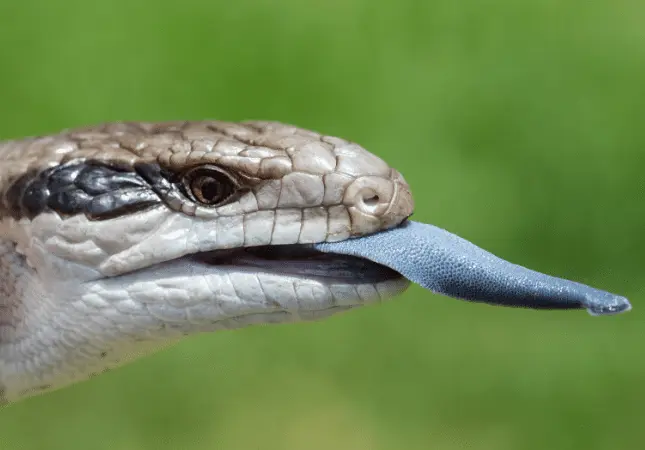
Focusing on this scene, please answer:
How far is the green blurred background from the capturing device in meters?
2.83

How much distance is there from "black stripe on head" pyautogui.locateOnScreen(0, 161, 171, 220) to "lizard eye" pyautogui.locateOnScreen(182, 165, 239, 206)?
0.08 ft

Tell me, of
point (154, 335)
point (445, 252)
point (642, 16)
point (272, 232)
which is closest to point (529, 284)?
point (445, 252)

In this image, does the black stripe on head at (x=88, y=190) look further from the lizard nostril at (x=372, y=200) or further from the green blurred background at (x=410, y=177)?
the green blurred background at (x=410, y=177)

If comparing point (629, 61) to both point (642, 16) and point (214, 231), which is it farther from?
point (214, 231)

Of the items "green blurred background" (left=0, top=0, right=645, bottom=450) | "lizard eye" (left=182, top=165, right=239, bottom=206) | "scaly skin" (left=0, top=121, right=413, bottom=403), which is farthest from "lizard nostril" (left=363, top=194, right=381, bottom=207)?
"green blurred background" (left=0, top=0, right=645, bottom=450)

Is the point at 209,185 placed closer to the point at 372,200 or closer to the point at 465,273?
the point at 372,200

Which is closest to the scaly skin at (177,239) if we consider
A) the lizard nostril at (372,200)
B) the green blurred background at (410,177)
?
the lizard nostril at (372,200)

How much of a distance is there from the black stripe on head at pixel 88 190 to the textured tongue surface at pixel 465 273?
0.23m

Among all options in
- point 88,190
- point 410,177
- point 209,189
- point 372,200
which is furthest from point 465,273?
point 410,177

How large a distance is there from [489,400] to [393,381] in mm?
279

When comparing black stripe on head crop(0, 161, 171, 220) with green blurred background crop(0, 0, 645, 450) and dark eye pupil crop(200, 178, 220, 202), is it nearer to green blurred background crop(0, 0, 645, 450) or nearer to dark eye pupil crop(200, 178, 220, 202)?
dark eye pupil crop(200, 178, 220, 202)

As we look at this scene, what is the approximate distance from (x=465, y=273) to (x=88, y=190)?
0.48 meters

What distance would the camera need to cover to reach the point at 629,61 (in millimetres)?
3906

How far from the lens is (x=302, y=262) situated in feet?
4.06
